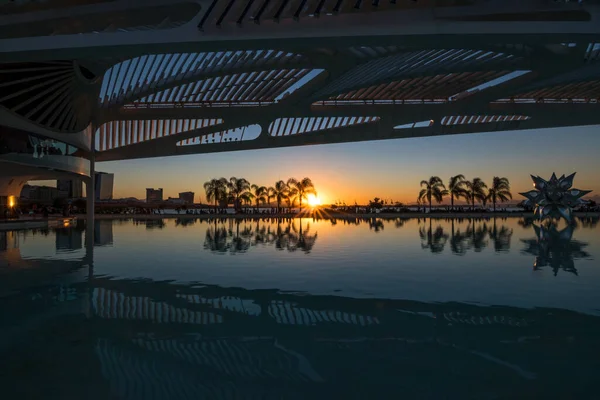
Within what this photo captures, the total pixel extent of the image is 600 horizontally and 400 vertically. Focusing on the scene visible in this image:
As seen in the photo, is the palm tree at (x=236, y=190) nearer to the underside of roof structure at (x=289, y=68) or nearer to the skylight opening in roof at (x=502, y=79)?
the underside of roof structure at (x=289, y=68)

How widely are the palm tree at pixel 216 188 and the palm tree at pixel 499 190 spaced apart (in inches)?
1480

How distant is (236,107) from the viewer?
2433 cm

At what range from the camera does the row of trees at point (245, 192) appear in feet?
203

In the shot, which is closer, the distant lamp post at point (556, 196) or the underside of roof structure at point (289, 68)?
the underside of roof structure at point (289, 68)

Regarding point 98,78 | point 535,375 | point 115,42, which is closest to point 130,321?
point 535,375

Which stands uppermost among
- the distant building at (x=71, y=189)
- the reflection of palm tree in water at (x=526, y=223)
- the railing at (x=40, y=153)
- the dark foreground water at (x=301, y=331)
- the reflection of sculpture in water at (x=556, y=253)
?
the distant building at (x=71, y=189)

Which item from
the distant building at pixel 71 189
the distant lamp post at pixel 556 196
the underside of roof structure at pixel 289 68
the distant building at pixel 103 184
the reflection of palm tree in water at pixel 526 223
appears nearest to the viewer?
the underside of roof structure at pixel 289 68

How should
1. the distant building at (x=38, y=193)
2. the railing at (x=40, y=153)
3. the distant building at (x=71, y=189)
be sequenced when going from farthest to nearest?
the distant building at (x=71, y=189) < the distant building at (x=38, y=193) < the railing at (x=40, y=153)

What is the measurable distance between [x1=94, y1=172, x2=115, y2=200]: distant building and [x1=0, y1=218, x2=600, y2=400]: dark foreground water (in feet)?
329

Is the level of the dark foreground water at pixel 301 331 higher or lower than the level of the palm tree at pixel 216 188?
lower

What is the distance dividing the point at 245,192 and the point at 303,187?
29.7ft

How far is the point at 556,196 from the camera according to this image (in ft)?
78.0

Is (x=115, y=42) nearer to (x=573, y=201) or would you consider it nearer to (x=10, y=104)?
(x=10, y=104)

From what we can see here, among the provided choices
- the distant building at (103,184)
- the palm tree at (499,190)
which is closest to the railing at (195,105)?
the palm tree at (499,190)
